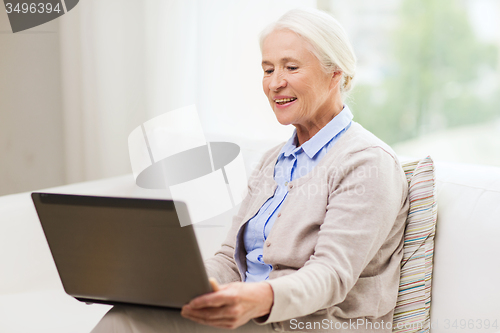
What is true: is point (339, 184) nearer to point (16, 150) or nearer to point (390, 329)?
point (390, 329)

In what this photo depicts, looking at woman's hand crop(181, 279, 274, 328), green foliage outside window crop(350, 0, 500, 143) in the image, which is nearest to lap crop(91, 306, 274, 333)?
woman's hand crop(181, 279, 274, 328)

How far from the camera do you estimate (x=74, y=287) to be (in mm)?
967

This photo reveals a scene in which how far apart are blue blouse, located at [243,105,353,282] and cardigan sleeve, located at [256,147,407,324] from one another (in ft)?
0.38

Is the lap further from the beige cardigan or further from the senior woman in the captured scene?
the beige cardigan

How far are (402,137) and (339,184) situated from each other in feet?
7.66

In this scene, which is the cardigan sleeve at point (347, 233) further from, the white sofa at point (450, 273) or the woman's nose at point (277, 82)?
the woman's nose at point (277, 82)

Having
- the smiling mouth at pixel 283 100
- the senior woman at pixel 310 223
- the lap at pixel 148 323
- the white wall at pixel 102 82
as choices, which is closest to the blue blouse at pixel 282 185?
the senior woman at pixel 310 223

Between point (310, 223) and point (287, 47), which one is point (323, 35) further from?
point (310, 223)

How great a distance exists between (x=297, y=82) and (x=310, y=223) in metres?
0.36

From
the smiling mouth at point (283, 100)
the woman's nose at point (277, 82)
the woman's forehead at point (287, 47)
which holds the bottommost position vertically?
the smiling mouth at point (283, 100)

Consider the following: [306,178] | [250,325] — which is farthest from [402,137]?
[250,325]

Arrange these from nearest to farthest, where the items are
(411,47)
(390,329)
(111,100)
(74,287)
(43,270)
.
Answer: (74,287) < (390,329) < (43,270) < (111,100) < (411,47)

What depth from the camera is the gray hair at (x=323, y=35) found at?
116cm

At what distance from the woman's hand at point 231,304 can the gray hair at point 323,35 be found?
59 cm
